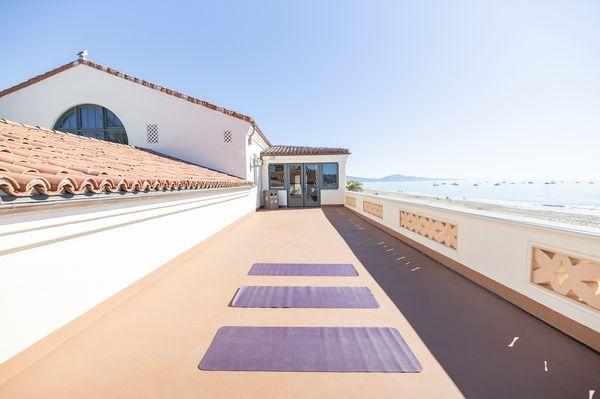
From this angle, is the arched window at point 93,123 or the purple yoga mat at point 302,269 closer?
the purple yoga mat at point 302,269

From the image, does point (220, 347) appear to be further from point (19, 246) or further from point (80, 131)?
point (80, 131)

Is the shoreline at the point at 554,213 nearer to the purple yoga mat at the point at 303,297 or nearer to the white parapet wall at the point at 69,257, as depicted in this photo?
the purple yoga mat at the point at 303,297

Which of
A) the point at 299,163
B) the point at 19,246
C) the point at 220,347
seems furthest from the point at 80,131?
the point at 220,347

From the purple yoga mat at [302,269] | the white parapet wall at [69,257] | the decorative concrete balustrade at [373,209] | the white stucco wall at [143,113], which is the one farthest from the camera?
the white stucco wall at [143,113]

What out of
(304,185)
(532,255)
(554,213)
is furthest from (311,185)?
(532,255)

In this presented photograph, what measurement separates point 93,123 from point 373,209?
475 inches

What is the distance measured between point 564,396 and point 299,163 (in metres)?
14.1

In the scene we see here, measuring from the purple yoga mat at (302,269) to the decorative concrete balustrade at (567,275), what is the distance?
237 centimetres

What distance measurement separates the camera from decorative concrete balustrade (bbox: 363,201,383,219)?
8.62 meters

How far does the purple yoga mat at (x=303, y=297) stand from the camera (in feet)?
10.9

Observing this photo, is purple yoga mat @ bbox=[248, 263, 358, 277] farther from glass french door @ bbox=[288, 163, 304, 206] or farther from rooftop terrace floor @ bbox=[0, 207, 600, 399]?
glass french door @ bbox=[288, 163, 304, 206]

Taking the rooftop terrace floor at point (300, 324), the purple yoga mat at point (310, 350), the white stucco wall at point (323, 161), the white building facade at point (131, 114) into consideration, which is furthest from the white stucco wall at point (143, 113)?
the purple yoga mat at point (310, 350)

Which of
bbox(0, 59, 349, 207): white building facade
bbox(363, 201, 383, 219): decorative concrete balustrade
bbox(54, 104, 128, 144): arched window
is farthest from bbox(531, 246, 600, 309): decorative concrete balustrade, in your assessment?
bbox(54, 104, 128, 144): arched window

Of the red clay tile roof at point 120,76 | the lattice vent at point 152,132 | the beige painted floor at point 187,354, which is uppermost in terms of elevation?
the red clay tile roof at point 120,76
